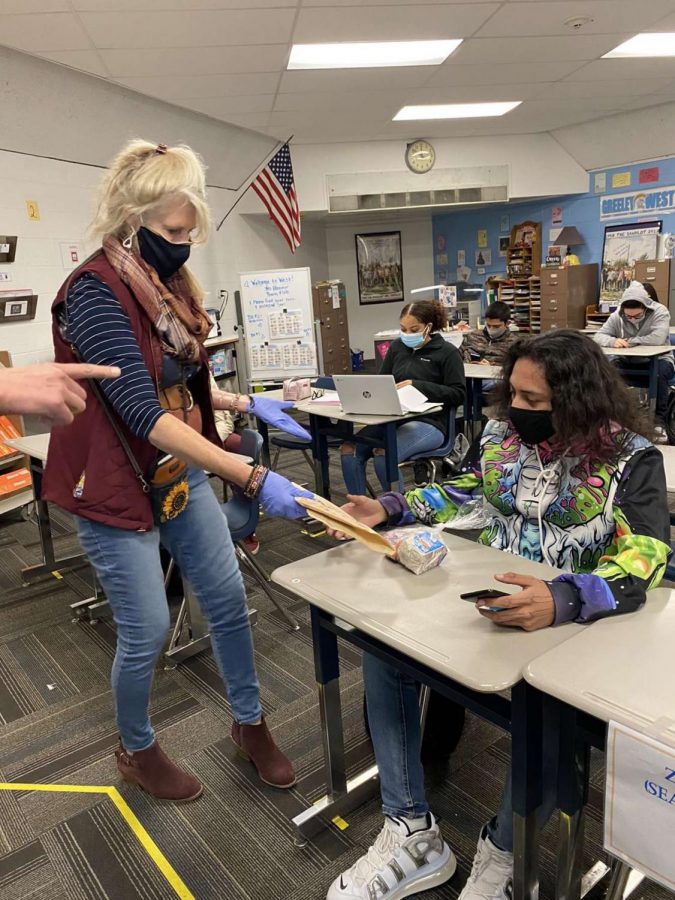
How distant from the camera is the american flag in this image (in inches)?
268

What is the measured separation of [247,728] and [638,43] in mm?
5728

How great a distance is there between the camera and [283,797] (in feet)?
5.90

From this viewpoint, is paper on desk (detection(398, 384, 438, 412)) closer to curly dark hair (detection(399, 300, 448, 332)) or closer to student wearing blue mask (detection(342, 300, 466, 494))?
student wearing blue mask (detection(342, 300, 466, 494))

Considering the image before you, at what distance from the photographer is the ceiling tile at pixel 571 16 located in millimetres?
4184


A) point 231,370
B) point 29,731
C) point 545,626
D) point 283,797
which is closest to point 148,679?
point 283,797

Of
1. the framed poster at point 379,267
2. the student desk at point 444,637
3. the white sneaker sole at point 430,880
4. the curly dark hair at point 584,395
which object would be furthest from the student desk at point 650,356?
the framed poster at point 379,267

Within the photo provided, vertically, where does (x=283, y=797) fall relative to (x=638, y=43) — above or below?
below

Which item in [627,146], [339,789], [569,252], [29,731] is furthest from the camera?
[569,252]

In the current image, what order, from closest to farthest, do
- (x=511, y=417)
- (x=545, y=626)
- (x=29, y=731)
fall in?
(x=545, y=626) < (x=511, y=417) < (x=29, y=731)

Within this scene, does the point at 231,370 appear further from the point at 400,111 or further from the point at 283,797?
the point at 283,797

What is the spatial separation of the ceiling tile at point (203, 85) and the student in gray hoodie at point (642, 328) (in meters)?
3.34

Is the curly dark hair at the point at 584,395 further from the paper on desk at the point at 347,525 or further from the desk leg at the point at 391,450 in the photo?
the desk leg at the point at 391,450

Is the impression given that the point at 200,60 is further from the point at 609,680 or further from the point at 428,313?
the point at 609,680

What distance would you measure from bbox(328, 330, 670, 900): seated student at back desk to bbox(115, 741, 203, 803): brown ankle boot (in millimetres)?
539
